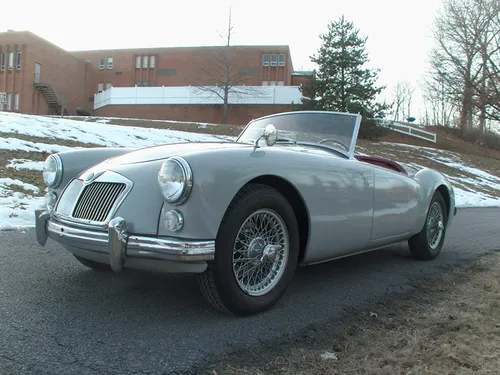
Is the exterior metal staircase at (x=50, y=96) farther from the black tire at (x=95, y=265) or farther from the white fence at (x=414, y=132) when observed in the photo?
the black tire at (x=95, y=265)

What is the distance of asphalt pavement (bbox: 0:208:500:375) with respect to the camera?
1909mm

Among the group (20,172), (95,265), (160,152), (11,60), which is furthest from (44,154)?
(11,60)

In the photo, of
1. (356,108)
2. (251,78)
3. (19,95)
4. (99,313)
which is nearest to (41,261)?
(99,313)

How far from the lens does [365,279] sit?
355cm

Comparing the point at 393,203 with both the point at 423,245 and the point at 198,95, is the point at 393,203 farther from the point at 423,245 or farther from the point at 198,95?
the point at 198,95

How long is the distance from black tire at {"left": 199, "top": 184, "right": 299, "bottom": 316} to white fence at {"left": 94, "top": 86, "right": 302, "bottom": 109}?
31.9 m

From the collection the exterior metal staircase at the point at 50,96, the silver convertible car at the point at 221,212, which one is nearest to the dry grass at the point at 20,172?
the silver convertible car at the point at 221,212

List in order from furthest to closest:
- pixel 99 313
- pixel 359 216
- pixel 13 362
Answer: pixel 359 216 < pixel 99 313 < pixel 13 362

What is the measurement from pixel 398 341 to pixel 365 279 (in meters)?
1.29

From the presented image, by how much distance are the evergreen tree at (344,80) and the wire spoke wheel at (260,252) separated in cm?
2593

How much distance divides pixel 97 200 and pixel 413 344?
204 centimetres

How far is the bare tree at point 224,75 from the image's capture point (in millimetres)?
34281

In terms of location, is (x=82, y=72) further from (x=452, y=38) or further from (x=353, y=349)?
(x=353, y=349)

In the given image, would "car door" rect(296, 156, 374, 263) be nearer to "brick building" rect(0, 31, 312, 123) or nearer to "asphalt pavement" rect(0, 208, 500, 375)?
"asphalt pavement" rect(0, 208, 500, 375)
